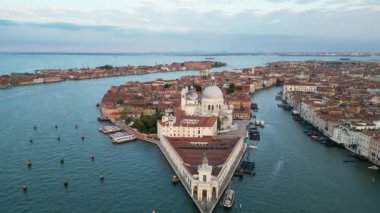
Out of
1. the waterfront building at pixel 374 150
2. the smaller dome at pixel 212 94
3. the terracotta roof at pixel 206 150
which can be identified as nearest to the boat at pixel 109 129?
the terracotta roof at pixel 206 150

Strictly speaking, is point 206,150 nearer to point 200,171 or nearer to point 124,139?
point 200,171

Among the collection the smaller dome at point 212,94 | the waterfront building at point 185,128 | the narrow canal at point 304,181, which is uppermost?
the smaller dome at point 212,94

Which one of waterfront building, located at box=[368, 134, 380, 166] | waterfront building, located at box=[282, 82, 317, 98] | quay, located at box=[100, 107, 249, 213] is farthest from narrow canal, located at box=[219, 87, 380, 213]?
waterfront building, located at box=[282, 82, 317, 98]

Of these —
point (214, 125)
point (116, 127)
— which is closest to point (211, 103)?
point (214, 125)

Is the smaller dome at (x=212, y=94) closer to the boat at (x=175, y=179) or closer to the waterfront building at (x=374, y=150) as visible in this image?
the waterfront building at (x=374, y=150)

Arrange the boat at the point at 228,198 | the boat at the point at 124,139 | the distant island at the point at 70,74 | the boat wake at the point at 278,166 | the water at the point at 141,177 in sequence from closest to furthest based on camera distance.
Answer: the boat at the point at 228,198 → the water at the point at 141,177 → the boat wake at the point at 278,166 → the boat at the point at 124,139 → the distant island at the point at 70,74

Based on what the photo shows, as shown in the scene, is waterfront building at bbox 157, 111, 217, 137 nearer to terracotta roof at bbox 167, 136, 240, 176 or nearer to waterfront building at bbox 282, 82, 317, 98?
terracotta roof at bbox 167, 136, 240, 176

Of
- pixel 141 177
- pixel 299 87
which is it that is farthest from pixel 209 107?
pixel 299 87

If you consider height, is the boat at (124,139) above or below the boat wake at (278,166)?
above

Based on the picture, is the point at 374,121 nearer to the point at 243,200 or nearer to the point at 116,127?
the point at 243,200
